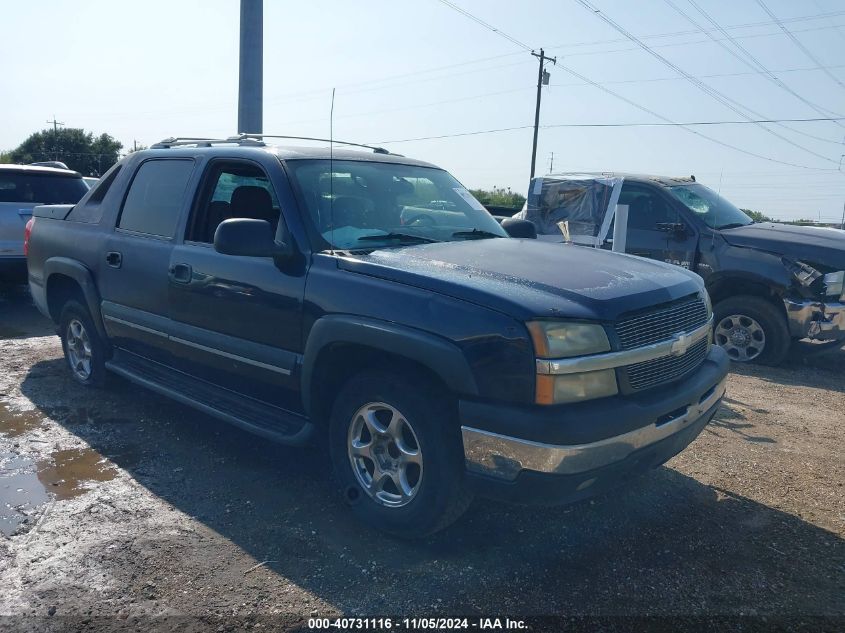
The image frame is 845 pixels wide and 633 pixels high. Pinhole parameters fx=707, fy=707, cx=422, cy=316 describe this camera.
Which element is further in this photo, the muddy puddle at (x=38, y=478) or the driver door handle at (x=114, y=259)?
the driver door handle at (x=114, y=259)

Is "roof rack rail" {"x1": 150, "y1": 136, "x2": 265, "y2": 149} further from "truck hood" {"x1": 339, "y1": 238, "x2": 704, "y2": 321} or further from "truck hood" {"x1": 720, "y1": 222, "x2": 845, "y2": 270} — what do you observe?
"truck hood" {"x1": 720, "y1": 222, "x2": 845, "y2": 270}

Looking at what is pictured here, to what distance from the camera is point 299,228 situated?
3.77 meters

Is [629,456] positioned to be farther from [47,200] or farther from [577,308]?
[47,200]

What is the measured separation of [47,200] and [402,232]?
7049 millimetres

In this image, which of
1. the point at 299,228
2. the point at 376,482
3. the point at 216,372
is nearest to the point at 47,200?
the point at 216,372

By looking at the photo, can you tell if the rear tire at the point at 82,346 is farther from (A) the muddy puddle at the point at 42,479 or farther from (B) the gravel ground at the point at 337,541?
(A) the muddy puddle at the point at 42,479

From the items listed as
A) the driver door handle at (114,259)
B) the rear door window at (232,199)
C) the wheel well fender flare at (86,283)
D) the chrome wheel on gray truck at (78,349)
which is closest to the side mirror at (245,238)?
the rear door window at (232,199)

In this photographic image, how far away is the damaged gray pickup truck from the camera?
688 cm

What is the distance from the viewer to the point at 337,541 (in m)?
3.44

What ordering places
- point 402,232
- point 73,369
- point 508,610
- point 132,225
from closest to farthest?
point 508,610
point 402,232
point 132,225
point 73,369

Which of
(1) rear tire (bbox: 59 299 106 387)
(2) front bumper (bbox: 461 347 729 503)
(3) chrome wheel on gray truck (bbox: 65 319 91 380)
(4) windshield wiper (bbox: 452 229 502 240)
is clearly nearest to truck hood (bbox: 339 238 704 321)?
(4) windshield wiper (bbox: 452 229 502 240)

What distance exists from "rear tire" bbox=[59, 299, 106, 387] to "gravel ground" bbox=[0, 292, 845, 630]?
1.85ft

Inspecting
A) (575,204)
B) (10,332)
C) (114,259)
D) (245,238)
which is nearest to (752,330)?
(575,204)

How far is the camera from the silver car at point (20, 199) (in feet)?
28.3
